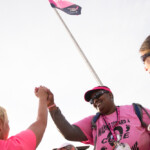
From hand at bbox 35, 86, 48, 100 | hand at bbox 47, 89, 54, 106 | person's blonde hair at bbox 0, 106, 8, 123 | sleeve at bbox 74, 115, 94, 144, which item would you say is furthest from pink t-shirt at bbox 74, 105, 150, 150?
person's blonde hair at bbox 0, 106, 8, 123

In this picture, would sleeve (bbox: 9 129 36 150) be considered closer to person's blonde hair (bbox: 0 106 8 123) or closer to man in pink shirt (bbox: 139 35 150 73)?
person's blonde hair (bbox: 0 106 8 123)

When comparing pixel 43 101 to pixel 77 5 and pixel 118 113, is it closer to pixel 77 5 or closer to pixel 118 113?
pixel 118 113

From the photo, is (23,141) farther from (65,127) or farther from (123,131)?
(123,131)

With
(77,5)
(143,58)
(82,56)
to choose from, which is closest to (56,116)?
(143,58)

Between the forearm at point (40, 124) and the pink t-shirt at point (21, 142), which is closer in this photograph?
the pink t-shirt at point (21, 142)

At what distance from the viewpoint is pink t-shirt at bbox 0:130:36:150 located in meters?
1.64

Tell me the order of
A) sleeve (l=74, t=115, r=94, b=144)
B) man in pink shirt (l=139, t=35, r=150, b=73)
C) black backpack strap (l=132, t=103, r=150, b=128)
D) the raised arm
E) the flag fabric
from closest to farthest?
man in pink shirt (l=139, t=35, r=150, b=73) < black backpack strap (l=132, t=103, r=150, b=128) < the raised arm < sleeve (l=74, t=115, r=94, b=144) < the flag fabric

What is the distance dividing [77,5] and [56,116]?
7.34 metres

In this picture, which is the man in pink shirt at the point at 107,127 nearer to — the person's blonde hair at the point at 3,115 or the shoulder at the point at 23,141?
the person's blonde hair at the point at 3,115

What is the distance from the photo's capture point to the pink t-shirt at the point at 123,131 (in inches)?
104

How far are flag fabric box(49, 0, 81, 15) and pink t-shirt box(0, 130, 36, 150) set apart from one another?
7969mm

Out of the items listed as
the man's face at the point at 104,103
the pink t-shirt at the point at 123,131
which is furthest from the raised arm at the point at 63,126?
the man's face at the point at 104,103

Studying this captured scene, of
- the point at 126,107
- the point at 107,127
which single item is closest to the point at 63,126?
the point at 107,127

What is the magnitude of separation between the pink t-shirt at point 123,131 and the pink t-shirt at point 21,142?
133 cm
